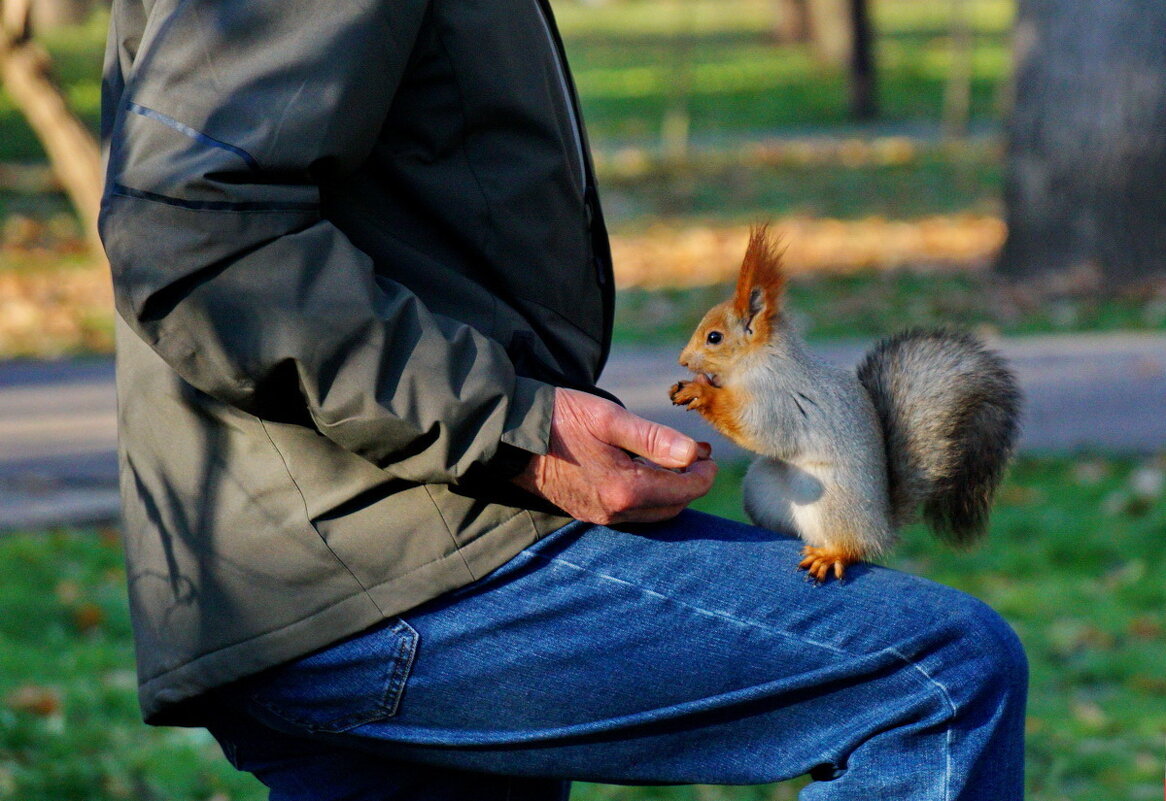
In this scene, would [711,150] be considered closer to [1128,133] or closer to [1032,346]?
[1128,133]

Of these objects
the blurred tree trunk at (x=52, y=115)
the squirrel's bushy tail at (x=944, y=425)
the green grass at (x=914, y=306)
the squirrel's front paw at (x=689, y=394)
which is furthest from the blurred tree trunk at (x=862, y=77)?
the squirrel's front paw at (x=689, y=394)

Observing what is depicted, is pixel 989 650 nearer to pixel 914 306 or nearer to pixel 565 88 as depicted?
pixel 565 88

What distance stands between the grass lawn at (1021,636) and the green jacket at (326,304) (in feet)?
5.08

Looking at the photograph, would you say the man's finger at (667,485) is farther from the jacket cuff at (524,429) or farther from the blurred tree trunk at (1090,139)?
the blurred tree trunk at (1090,139)

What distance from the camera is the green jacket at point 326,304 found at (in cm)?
121

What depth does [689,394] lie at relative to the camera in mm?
1625

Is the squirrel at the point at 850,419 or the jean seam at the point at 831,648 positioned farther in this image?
the squirrel at the point at 850,419

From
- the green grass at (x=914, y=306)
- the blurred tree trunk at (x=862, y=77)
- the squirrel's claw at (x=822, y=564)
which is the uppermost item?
the squirrel's claw at (x=822, y=564)

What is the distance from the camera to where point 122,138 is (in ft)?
4.05

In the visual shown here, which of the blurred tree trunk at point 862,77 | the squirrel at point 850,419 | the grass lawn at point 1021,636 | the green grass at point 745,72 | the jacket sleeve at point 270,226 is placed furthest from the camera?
the green grass at point 745,72

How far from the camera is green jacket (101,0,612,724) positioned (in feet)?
3.97

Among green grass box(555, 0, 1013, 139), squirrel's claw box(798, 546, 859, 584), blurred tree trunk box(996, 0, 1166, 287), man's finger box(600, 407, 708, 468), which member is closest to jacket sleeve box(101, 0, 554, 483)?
man's finger box(600, 407, 708, 468)

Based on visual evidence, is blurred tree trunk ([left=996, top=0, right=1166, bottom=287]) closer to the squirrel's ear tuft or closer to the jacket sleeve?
the squirrel's ear tuft

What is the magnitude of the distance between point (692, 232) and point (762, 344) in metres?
8.61
